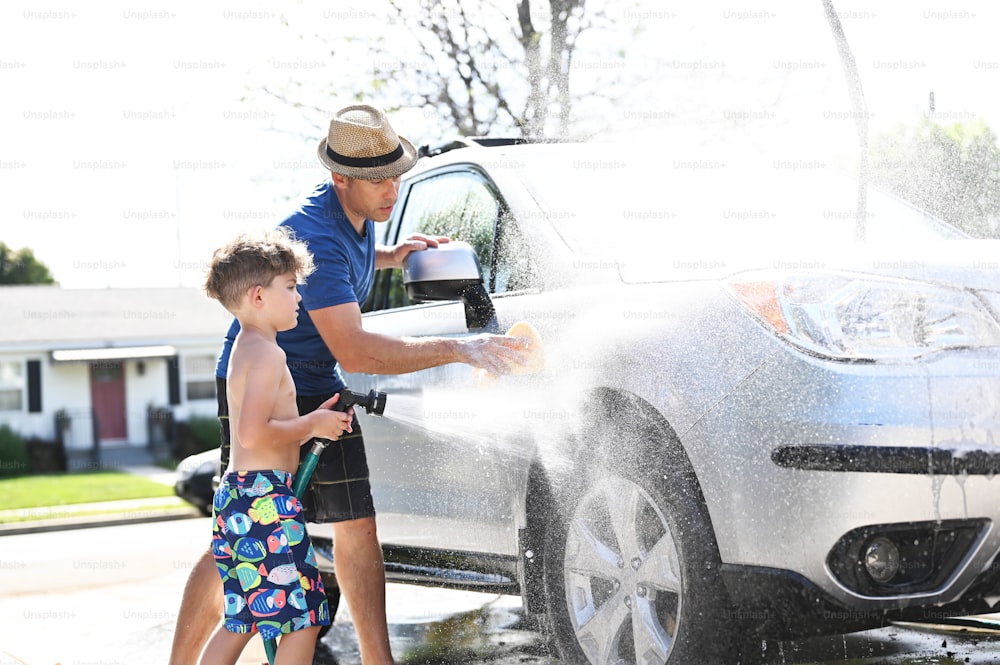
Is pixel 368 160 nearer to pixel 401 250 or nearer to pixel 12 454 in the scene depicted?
pixel 401 250

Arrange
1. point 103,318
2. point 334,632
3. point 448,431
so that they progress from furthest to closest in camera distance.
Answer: point 103,318 → point 334,632 → point 448,431

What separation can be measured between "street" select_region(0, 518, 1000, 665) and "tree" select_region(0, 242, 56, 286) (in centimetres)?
5844

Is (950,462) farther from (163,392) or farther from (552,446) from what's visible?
(163,392)

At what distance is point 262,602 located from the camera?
335cm

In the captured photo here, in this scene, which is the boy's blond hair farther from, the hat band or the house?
the house

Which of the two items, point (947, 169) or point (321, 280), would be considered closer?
point (321, 280)

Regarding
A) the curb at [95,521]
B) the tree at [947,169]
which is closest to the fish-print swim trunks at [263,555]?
the tree at [947,169]

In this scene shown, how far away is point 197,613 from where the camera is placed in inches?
152

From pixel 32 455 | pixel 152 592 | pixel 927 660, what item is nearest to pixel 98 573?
pixel 152 592

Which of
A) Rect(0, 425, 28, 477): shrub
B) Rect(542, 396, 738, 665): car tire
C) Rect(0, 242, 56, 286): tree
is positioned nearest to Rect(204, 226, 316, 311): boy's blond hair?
Rect(542, 396, 738, 665): car tire

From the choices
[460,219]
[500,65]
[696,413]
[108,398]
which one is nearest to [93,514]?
[500,65]

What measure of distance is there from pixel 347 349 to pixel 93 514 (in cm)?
1355

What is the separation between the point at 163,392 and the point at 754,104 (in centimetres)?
2673

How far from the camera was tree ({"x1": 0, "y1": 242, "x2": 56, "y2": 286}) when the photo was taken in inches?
2494
